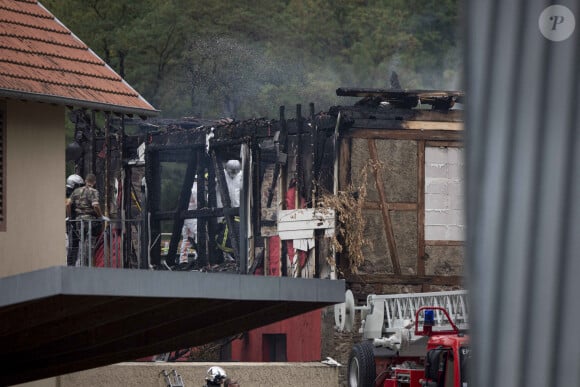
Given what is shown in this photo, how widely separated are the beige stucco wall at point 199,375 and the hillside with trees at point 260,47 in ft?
95.1

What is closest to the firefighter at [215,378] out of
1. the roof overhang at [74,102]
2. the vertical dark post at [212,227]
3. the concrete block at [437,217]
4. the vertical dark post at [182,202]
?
the roof overhang at [74,102]

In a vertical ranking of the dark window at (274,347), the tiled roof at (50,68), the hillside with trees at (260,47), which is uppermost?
the hillside with trees at (260,47)

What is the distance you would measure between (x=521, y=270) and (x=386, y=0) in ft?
202

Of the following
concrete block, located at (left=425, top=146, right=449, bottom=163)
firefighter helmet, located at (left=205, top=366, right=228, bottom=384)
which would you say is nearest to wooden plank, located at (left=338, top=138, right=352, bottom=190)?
concrete block, located at (left=425, top=146, right=449, bottom=163)

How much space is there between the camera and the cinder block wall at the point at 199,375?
18422 millimetres

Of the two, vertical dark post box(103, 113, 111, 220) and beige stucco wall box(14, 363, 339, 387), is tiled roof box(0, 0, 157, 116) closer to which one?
beige stucco wall box(14, 363, 339, 387)

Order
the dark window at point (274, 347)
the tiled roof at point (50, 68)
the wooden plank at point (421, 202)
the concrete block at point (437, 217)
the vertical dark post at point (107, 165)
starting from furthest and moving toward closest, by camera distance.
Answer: the vertical dark post at point (107, 165), the dark window at point (274, 347), the concrete block at point (437, 217), the wooden plank at point (421, 202), the tiled roof at point (50, 68)

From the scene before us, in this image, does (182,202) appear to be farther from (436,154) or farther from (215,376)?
(215,376)

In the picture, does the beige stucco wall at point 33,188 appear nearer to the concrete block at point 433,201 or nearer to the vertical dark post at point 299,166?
the vertical dark post at point 299,166

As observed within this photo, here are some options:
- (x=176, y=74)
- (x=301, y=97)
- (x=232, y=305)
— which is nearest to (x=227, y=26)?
(x=176, y=74)

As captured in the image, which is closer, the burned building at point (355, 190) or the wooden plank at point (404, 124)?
the burned building at point (355, 190)

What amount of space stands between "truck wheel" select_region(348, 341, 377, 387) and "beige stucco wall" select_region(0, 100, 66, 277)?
5543 mm

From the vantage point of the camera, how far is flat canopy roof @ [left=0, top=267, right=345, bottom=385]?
8.14 metres

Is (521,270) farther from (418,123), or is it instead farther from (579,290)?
(418,123)
